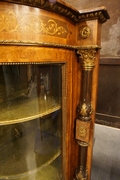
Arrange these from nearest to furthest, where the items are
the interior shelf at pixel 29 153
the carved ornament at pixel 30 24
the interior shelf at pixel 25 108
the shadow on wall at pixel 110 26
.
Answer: the carved ornament at pixel 30 24 → the interior shelf at pixel 25 108 → the interior shelf at pixel 29 153 → the shadow on wall at pixel 110 26

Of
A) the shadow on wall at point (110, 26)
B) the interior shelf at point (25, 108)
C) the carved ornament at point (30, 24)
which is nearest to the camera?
the carved ornament at point (30, 24)

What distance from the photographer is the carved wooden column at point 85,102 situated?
0.54m

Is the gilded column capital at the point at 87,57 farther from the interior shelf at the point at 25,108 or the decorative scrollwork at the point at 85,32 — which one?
the interior shelf at the point at 25,108

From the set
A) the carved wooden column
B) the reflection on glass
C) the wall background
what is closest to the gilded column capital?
the carved wooden column

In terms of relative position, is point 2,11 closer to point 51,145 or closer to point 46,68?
point 46,68

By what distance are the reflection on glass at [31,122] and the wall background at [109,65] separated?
37.4 inches

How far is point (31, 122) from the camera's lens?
604 mm

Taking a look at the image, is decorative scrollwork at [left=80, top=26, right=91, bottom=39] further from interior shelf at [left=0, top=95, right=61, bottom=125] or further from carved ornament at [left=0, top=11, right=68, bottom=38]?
interior shelf at [left=0, top=95, right=61, bottom=125]

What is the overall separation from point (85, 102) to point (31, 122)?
0.85 feet

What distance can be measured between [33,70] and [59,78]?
4.3 inches

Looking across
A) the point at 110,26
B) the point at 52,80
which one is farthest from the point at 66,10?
the point at 110,26

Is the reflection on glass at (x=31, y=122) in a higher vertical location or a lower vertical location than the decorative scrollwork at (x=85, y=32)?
lower

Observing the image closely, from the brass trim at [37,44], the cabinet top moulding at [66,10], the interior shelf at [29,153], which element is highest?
the cabinet top moulding at [66,10]

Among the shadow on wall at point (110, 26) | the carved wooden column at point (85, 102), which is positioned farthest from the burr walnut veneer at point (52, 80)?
the shadow on wall at point (110, 26)
